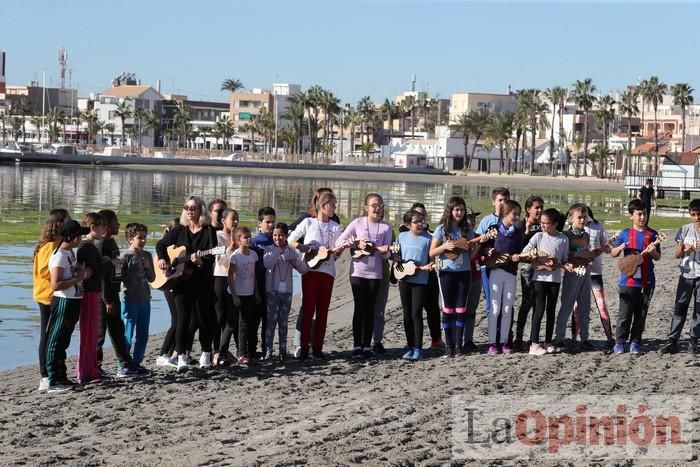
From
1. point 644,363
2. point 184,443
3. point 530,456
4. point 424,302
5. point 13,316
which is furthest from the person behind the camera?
point 13,316

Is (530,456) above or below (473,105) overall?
below

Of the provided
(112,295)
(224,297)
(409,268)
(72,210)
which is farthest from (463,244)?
(72,210)

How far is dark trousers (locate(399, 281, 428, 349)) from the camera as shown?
11711mm

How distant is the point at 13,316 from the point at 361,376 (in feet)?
24.9

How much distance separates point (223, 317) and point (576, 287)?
363 centimetres

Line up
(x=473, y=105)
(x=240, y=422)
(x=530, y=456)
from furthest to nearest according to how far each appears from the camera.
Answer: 1. (x=473, y=105)
2. (x=240, y=422)
3. (x=530, y=456)

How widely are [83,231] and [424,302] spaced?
3.61m

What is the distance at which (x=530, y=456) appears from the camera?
766cm

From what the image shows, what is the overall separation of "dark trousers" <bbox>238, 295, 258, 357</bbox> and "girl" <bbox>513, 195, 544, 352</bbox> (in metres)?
2.71

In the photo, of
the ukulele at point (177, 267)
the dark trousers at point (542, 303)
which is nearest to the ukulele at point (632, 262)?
the dark trousers at point (542, 303)

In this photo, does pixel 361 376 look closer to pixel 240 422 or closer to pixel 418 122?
pixel 240 422

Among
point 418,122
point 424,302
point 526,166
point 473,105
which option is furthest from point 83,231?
point 418,122

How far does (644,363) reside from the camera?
36.5ft

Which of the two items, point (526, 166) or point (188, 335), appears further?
point (526, 166)
